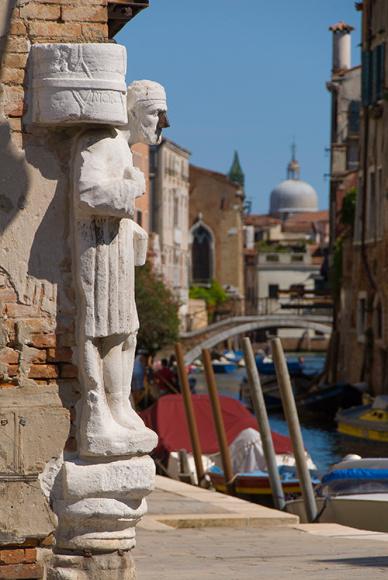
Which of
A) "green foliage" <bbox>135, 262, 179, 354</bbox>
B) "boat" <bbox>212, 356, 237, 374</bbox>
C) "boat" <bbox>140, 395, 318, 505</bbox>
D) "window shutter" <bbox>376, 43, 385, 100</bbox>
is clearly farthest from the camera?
"boat" <bbox>212, 356, 237, 374</bbox>

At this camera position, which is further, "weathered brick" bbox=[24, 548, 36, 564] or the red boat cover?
the red boat cover

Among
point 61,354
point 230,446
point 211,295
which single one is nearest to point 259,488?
point 230,446

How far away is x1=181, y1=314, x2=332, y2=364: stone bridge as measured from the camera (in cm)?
6328

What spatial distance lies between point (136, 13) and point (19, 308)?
1.34m

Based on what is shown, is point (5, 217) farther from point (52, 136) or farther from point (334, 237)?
point (334, 237)

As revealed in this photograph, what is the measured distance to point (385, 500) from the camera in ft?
46.4

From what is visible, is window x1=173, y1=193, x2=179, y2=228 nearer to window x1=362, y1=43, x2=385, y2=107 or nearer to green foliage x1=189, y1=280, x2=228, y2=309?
green foliage x1=189, y1=280, x2=228, y2=309

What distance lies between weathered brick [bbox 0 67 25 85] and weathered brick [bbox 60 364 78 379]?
3.54ft

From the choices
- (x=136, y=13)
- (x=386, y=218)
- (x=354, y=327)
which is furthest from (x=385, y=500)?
(x=354, y=327)

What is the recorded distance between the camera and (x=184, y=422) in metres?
24.6

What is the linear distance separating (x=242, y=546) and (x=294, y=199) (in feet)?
513

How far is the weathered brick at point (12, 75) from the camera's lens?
20.1 ft

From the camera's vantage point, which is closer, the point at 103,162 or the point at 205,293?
the point at 103,162

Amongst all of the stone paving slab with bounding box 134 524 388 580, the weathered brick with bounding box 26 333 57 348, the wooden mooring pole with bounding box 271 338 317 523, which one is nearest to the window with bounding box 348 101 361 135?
the wooden mooring pole with bounding box 271 338 317 523
